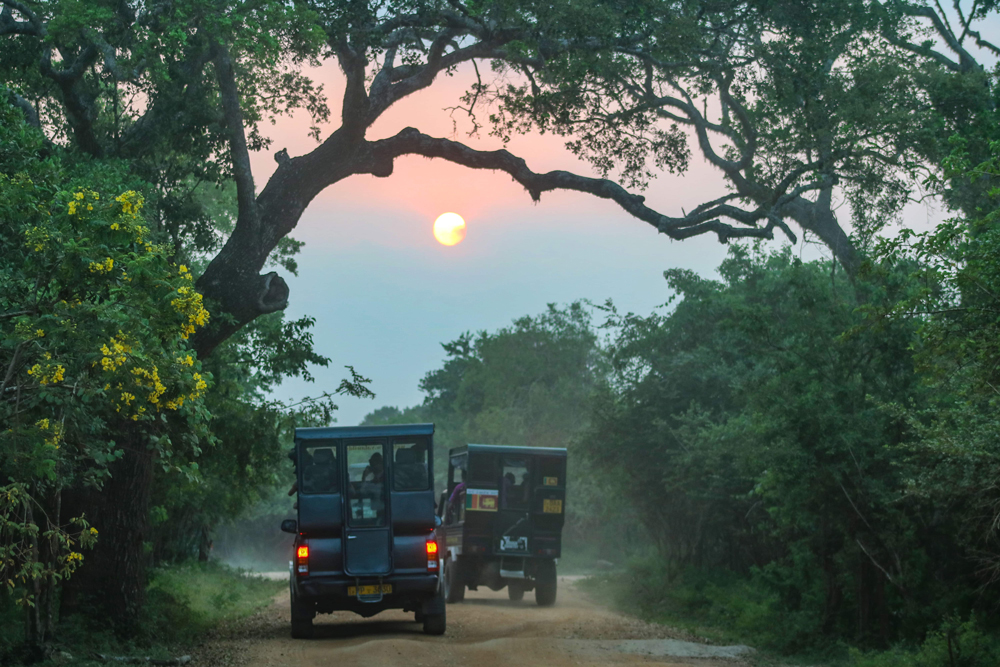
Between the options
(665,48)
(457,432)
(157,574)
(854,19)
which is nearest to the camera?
(665,48)

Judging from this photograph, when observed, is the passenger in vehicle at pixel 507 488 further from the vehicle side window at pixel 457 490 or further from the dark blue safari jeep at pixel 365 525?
the dark blue safari jeep at pixel 365 525

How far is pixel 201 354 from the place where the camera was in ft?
52.8

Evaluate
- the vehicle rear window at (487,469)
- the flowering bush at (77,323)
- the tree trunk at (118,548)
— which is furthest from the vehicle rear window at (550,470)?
the flowering bush at (77,323)

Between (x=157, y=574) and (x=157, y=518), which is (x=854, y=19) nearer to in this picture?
(x=157, y=518)

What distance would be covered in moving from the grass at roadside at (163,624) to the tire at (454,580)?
446cm

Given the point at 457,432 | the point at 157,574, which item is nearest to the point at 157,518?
the point at 157,574

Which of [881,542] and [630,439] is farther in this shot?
[630,439]

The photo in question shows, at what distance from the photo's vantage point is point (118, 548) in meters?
14.8

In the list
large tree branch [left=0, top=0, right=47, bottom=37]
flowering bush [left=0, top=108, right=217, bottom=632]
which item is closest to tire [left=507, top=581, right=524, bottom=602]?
large tree branch [left=0, top=0, right=47, bottom=37]

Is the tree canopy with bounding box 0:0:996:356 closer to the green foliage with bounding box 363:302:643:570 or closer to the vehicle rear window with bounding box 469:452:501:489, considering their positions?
the vehicle rear window with bounding box 469:452:501:489

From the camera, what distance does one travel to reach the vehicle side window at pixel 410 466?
15062mm

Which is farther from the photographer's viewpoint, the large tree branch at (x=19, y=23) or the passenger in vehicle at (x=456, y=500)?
the passenger in vehicle at (x=456, y=500)

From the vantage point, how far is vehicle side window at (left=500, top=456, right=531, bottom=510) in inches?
904

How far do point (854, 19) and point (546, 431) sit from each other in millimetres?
46997
